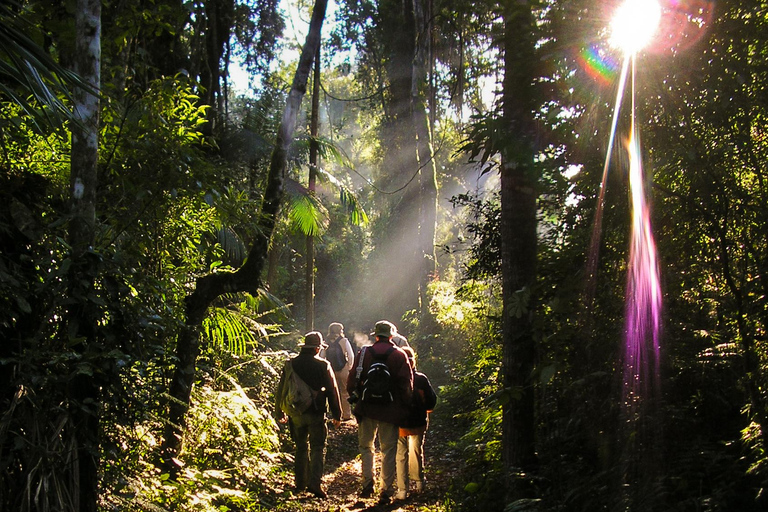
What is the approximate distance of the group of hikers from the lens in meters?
7.47

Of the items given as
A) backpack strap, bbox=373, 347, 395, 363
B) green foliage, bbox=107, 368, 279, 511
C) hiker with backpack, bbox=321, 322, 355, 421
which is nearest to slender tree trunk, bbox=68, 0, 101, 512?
green foliage, bbox=107, 368, 279, 511

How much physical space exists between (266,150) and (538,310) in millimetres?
9899

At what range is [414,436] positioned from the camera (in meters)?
7.65

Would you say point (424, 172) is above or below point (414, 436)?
above

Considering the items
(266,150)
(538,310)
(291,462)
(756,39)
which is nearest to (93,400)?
(538,310)

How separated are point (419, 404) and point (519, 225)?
10.0ft

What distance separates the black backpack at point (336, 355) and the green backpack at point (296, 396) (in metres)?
3.75

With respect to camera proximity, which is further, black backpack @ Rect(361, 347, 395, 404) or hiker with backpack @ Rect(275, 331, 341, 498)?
hiker with backpack @ Rect(275, 331, 341, 498)

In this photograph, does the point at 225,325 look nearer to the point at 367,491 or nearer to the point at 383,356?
the point at 383,356

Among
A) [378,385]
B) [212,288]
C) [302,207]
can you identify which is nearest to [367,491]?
[378,385]

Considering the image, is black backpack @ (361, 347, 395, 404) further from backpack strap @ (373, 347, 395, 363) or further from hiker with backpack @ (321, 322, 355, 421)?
hiker with backpack @ (321, 322, 355, 421)

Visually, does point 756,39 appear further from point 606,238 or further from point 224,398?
point 224,398

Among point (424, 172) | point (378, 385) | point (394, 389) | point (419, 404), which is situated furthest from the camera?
point (424, 172)

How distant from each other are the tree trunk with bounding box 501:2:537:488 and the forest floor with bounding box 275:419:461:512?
5.35 ft
